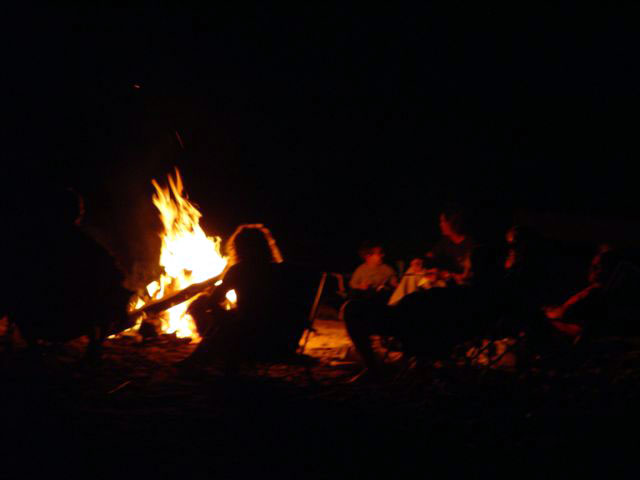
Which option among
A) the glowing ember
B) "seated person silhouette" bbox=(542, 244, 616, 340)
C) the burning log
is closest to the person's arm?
the glowing ember

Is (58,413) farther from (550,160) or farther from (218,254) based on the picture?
(550,160)

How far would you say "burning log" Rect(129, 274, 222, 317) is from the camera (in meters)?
6.23

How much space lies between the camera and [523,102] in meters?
9.96

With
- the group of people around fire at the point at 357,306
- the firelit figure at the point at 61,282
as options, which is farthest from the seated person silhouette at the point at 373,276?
the firelit figure at the point at 61,282

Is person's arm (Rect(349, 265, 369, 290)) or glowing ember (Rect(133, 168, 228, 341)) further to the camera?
person's arm (Rect(349, 265, 369, 290))

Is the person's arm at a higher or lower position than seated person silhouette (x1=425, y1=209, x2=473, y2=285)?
lower

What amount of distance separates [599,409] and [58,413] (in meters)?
3.93

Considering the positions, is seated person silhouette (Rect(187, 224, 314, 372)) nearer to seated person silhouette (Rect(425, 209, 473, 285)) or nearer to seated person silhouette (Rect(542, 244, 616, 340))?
seated person silhouette (Rect(425, 209, 473, 285))

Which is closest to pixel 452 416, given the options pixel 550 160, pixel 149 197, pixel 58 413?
pixel 58 413

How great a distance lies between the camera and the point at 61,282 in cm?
505

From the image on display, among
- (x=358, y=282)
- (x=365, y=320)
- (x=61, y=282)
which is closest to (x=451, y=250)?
(x=358, y=282)

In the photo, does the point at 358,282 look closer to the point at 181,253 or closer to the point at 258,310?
the point at 181,253

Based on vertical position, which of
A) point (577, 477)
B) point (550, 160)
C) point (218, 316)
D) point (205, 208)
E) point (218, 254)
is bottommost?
point (577, 477)

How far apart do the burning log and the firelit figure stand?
3.01 feet
